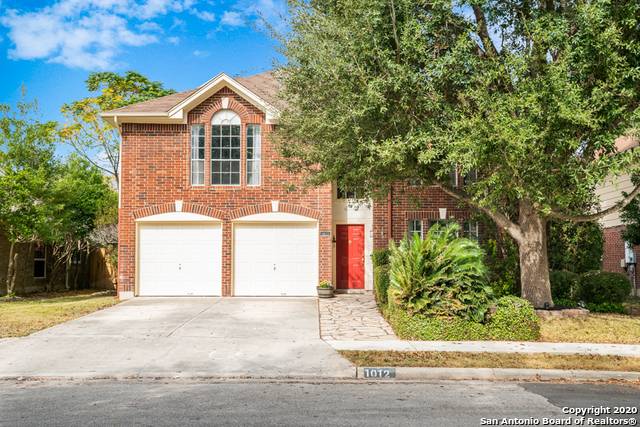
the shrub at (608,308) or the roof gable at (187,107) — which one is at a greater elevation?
the roof gable at (187,107)

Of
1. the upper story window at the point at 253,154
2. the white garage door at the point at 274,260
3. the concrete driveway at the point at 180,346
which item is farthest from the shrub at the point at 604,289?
the upper story window at the point at 253,154

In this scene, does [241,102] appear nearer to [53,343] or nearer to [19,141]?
[19,141]

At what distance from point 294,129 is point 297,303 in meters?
5.41

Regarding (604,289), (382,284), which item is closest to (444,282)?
(382,284)

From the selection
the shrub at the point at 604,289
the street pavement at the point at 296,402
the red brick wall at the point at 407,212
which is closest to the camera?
the street pavement at the point at 296,402

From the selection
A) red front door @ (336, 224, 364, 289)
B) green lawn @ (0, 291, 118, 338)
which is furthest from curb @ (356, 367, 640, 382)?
red front door @ (336, 224, 364, 289)

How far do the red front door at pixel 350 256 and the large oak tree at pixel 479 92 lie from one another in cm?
643

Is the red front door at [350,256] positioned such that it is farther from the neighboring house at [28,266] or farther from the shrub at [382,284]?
the neighboring house at [28,266]

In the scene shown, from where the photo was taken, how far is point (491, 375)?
25.2 ft

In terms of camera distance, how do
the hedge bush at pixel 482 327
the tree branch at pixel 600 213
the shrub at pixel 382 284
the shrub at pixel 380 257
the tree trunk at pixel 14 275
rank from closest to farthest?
1. the hedge bush at pixel 482 327
2. the tree branch at pixel 600 213
3. the shrub at pixel 382 284
4. the shrub at pixel 380 257
5. the tree trunk at pixel 14 275

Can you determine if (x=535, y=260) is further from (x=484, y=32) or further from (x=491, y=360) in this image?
(x=484, y=32)

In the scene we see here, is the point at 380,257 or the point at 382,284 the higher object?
the point at 380,257

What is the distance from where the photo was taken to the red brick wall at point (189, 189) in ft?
55.5

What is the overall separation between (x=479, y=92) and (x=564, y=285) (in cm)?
699
